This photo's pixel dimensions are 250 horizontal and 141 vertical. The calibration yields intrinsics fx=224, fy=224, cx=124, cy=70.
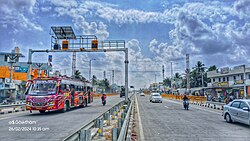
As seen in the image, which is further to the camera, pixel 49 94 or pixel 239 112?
pixel 49 94

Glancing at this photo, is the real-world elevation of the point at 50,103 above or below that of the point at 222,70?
below

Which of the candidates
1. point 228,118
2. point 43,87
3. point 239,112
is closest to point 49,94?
point 43,87

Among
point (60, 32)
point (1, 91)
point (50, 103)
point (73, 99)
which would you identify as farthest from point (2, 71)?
point (50, 103)

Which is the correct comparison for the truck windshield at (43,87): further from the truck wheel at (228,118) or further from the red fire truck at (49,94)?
the truck wheel at (228,118)

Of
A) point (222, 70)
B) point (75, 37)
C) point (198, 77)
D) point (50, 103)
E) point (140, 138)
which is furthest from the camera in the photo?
point (198, 77)

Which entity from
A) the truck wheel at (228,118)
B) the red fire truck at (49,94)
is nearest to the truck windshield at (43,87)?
the red fire truck at (49,94)

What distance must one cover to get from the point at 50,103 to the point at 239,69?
38702 millimetres

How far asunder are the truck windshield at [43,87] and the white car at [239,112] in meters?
12.0

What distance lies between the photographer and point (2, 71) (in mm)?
42312

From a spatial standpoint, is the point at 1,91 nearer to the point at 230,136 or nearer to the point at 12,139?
the point at 12,139

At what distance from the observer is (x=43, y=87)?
16844 mm

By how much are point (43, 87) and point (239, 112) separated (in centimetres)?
1320

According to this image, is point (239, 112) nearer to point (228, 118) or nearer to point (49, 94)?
point (228, 118)

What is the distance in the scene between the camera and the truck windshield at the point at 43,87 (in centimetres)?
1655
